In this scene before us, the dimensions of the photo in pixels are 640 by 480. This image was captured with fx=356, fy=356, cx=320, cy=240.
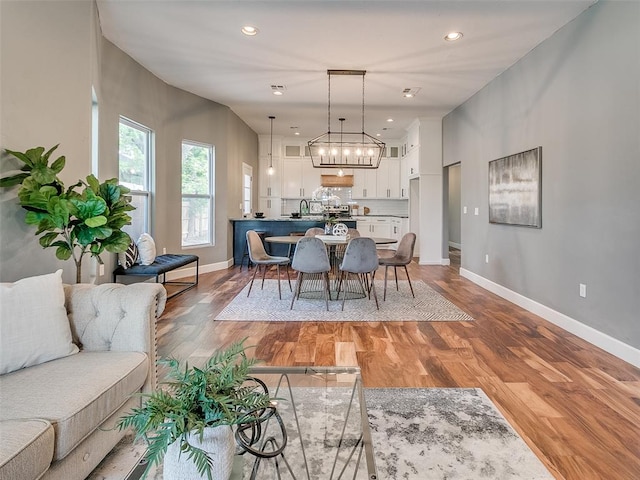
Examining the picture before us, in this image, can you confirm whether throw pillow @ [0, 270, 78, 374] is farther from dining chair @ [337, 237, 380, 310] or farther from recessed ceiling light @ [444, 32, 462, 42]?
recessed ceiling light @ [444, 32, 462, 42]

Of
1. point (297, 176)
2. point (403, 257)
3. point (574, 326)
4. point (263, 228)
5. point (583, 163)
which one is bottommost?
point (574, 326)

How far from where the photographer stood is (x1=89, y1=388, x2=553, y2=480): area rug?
1.28 m

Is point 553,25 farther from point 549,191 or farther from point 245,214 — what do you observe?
point 245,214

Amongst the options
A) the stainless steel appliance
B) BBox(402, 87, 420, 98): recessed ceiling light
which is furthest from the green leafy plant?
the stainless steel appliance

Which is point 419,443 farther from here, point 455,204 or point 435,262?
point 455,204

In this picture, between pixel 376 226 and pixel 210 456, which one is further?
pixel 376 226

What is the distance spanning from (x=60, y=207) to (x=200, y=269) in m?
4.30

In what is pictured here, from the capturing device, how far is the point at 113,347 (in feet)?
5.60

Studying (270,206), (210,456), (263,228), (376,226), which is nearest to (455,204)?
(376,226)

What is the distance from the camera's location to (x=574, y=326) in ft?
10.6

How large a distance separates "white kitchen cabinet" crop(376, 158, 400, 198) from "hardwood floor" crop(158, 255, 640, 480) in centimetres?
544

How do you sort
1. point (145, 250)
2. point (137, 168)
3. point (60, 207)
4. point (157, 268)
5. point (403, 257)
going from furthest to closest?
point (137, 168) → point (403, 257) → point (145, 250) → point (157, 268) → point (60, 207)

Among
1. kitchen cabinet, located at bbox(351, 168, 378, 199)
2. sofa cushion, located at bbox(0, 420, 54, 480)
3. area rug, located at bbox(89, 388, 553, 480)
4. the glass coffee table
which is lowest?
area rug, located at bbox(89, 388, 553, 480)

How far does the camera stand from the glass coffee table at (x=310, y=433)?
106cm
